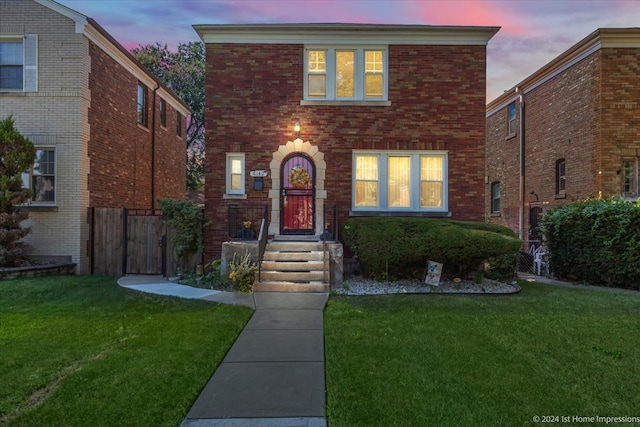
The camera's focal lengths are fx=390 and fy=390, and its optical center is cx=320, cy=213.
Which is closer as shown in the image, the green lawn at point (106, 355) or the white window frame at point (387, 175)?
the green lawn at point (106, 355)

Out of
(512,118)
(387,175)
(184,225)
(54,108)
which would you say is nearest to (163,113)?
(54,108)

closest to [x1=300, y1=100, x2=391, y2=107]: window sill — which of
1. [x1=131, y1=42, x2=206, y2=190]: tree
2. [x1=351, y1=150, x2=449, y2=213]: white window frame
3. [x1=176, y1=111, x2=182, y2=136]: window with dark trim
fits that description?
[x1=351, y1=150, x2=449, y2=213]: white window frame

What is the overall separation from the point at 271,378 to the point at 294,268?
494 cm

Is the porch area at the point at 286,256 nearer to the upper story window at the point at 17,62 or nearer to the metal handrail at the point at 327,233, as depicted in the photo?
the metal handrail at the point at 327,233

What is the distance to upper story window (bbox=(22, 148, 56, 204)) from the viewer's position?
10852mm

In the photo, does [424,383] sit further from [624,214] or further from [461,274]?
[624,214]

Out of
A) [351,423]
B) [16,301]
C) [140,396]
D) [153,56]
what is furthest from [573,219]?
[153,56]

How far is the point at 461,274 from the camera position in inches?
381

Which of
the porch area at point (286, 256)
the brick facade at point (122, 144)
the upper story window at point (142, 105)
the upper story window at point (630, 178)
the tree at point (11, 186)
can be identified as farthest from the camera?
the upper story window at point (142, 105)

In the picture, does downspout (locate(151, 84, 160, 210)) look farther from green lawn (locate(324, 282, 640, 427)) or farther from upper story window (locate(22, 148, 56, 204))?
green lawn (locate(324, 282, 640, 427))

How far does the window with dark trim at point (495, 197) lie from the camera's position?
765 inches

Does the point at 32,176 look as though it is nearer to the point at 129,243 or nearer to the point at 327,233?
the point at 129,243

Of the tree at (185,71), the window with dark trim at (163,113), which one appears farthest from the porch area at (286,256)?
the tree at (185,71)

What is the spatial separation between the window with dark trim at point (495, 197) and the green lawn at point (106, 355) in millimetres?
16378
